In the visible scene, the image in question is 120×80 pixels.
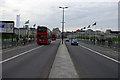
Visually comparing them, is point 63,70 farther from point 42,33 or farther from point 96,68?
point 42,33

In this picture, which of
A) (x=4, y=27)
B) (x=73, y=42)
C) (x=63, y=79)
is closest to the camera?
(x=63, y=79)

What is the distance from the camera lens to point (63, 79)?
5.92m

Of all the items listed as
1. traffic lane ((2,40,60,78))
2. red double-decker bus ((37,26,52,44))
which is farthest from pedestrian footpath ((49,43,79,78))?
red double-decker bus ((37,26,52,44))

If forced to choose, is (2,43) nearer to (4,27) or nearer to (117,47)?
(4,27)

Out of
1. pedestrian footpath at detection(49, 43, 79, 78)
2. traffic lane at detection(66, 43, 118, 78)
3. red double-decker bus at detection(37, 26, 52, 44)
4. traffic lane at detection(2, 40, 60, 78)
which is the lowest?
traffic lane at detection(66, 43, 118, 78)

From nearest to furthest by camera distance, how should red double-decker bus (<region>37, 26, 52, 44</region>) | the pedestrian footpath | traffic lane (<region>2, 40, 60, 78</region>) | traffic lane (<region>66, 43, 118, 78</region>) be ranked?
the pedestrian footpath, traffic lane (<region>2, 40, 60, 78</region>), traffic lane (<region>66, 43, 118, 78</region>), red double-decker bus (<region>37, 26, 52, 44</region>)

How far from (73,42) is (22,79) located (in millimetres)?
32031

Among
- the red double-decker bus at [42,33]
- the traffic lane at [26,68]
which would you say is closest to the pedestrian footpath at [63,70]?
the traffic lane at [26,68]

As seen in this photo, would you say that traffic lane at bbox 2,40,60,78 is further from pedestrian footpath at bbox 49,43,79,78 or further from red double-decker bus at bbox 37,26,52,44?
red double-decker bus at bbox 37,26,52,44

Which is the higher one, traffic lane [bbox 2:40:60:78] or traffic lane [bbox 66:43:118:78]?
traffic lane [bbox 2:40:60:78]

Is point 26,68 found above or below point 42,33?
below

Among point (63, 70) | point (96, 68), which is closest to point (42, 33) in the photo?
point (96, 68)

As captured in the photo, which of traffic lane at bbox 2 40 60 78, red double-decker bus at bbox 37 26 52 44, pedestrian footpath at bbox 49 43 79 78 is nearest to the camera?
pedestrian footpath at bbox 49 43 79 78

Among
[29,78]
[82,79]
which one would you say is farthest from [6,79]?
[82,79]
